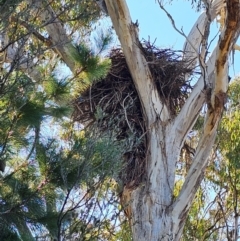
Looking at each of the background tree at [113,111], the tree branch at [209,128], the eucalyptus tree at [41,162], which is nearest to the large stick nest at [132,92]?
the background tree at [113,111]

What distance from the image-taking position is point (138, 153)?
184 inches

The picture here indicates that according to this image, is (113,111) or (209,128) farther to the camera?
(113,111)

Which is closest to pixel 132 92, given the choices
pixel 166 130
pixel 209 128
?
pixel 166 130

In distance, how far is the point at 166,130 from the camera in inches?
185

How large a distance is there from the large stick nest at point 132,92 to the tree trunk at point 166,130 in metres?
0.12

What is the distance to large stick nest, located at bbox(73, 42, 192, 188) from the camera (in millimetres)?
4715

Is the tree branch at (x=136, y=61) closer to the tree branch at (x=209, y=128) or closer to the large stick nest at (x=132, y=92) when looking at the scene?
the large stick nest at (x=132, y=92)

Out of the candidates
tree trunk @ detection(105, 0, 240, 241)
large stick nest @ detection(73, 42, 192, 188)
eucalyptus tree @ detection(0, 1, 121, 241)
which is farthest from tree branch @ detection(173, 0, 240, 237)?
→ eucalyptus tree @ detection(0, 1, 121, 241)

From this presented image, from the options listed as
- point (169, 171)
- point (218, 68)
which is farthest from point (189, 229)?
point (218, 68)

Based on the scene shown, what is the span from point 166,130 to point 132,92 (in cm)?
48

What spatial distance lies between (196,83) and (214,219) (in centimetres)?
270

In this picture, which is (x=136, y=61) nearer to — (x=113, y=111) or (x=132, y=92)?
(x=132, y=92)

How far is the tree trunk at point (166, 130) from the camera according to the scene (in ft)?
13.5

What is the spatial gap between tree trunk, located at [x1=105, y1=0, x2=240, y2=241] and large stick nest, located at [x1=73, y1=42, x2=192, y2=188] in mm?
117
